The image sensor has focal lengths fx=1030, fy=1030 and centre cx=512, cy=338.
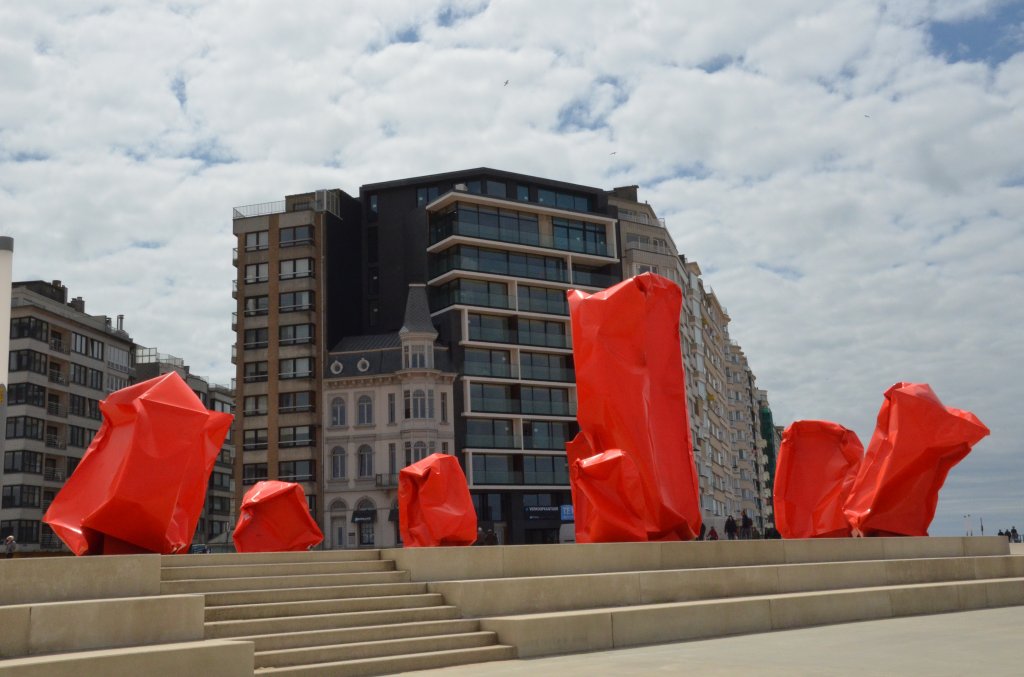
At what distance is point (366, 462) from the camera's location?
6700cm

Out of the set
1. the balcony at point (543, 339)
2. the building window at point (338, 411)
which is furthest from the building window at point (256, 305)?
the balcony at point (543, 339)

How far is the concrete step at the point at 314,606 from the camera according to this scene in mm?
12461

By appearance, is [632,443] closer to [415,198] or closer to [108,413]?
[108,413]

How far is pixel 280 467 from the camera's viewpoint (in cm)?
6912

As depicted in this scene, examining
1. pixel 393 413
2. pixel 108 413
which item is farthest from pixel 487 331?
pixel 108 413

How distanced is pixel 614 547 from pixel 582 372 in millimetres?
4545

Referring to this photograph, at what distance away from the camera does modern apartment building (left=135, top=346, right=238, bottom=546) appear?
90869mm

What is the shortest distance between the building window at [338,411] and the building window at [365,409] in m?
1.10

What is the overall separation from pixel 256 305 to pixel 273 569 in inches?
2371

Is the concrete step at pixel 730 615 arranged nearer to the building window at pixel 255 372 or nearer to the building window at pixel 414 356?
the building window at pixel 414 356

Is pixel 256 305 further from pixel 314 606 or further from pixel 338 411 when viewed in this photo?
pixel 314 606

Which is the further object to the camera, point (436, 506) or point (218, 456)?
point (218, 456)

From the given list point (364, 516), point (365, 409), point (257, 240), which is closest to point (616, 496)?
point (364, 516)

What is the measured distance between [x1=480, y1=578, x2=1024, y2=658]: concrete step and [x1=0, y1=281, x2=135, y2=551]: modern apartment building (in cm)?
Result: 6484
